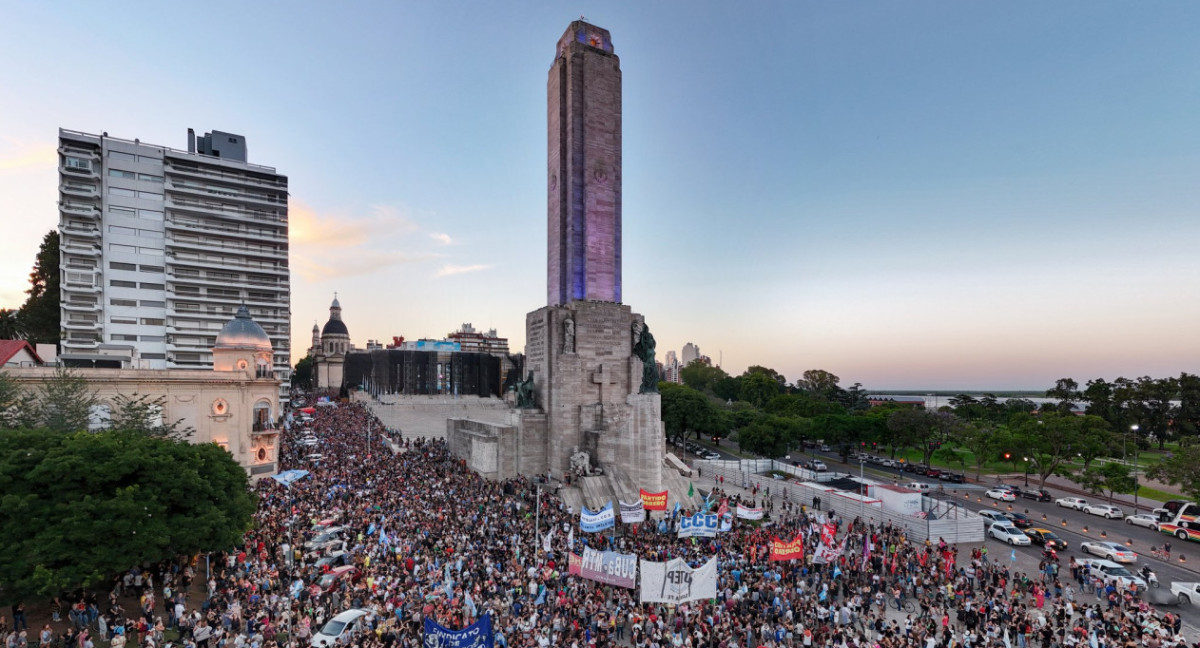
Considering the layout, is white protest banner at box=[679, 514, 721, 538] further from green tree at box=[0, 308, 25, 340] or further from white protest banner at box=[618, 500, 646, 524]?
green tree at box=[0, 308, 25, 340]

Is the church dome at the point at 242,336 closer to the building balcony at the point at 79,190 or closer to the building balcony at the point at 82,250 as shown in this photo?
the building balcony at the point at 82,250

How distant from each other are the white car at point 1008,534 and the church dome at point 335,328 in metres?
157

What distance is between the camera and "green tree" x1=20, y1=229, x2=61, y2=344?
61875 millimetres

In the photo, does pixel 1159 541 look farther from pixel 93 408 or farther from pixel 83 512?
pixel 93 408


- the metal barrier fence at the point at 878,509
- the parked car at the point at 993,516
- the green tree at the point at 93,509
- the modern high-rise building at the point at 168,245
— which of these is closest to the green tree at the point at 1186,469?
the parked car at the point at 993,516

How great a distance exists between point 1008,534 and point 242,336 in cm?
5491

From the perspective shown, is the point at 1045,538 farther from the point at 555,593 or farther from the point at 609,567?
the point at 555,593

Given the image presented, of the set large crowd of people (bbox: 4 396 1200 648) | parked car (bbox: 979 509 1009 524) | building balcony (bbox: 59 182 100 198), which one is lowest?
parked car (bbox: 979 509 1009 524)

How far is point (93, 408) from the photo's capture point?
37.8 m

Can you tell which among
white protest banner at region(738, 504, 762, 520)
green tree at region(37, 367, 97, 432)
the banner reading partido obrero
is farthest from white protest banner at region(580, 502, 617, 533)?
green tree at region(37, 367, 97, 432)

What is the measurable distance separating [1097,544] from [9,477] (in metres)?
49.0

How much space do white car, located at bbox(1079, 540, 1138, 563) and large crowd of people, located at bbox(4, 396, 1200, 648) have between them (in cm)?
350

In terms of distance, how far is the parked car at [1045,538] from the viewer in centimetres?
3291

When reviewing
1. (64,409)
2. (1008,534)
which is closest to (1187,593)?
(1008,534)
